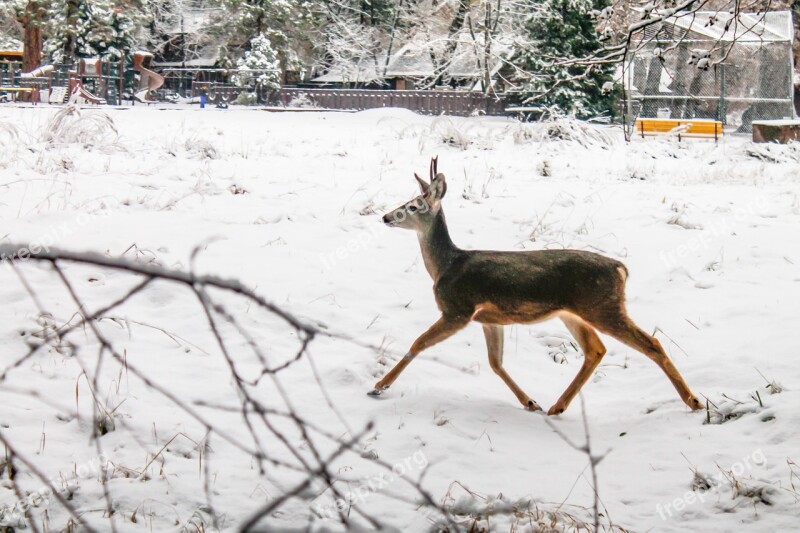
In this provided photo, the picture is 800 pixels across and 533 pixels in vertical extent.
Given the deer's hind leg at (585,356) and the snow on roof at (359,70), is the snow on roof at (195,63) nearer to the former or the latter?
the snow on roof at (359,70)

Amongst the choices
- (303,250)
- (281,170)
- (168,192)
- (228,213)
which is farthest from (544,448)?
(281,170)

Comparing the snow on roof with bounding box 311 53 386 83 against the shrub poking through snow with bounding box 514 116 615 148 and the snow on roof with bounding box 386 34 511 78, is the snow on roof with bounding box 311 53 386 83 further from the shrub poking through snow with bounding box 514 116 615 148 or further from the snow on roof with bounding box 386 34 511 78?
the shrub poking through snow with bounding box 514 116 615 148

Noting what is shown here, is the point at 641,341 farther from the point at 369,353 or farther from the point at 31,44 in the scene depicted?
the point at 31,44

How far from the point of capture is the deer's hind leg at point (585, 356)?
14.0 feet

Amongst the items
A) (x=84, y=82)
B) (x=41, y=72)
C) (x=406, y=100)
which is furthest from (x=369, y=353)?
(x=41, y=72)

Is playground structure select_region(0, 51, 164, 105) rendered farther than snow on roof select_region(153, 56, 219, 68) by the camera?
No

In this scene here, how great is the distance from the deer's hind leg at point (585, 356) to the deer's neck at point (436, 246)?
27.1 inches

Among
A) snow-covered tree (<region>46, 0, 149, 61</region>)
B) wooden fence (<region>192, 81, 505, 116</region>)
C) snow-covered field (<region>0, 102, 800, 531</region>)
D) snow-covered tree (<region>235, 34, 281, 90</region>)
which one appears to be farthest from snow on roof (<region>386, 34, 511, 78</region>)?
snow-covered field (<region>0, 102, 800, 531</region>)

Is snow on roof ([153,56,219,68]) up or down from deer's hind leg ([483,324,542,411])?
up

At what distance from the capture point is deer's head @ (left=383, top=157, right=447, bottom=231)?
439 centimetres

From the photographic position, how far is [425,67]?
136 ft

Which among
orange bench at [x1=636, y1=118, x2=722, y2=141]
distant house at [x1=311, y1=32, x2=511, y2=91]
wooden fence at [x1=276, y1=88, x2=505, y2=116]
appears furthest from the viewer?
distant house at [x1=311, y1=32, x2=511, y2=91]

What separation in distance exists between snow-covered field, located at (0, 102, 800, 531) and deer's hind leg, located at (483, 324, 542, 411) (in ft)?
0.38

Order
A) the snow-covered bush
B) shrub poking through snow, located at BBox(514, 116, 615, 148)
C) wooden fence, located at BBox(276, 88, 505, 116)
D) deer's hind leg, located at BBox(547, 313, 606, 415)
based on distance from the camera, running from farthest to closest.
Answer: the snow-covered bush → wooden fence, located at BBox(276, 88, 505, 116) → shrub poking through snow, located at BBox(514, 116, 615, 148) → deer's hind leg, located at BBox(547, 313, 606, 415)
